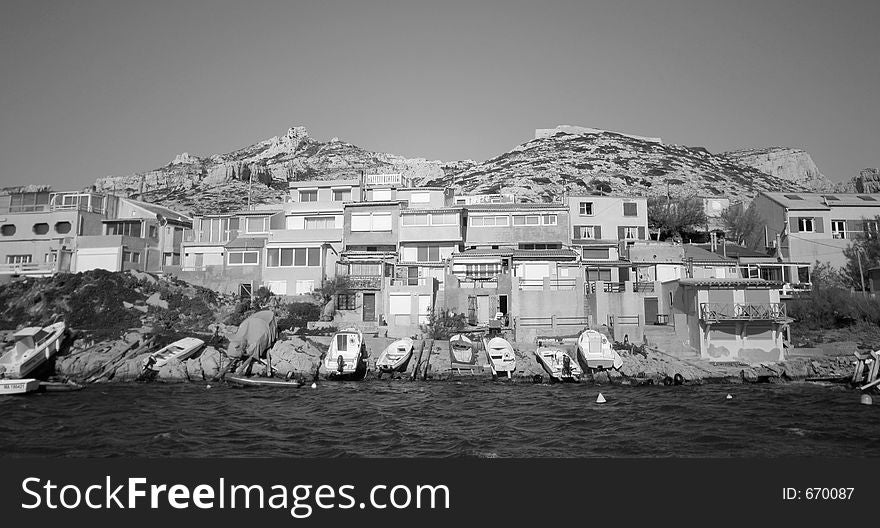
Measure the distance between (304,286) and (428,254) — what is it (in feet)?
35.8

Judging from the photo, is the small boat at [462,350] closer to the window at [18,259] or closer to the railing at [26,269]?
the railing at [26,269]

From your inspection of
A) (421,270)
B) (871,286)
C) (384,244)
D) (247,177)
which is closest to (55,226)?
(384,244)

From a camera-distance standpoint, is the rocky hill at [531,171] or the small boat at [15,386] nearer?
the small boat at [15,386]

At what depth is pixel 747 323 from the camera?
128ft

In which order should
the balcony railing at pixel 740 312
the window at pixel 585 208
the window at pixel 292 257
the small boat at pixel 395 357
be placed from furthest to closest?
1. the window at pixel 585 208
2. the window at pixel 292 257
3. the balcony railing at pixel 740 312
4. the small boat at pixel 395 357

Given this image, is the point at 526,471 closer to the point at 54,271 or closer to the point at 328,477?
the point at 328,477

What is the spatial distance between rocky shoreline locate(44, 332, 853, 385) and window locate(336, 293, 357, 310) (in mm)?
7044

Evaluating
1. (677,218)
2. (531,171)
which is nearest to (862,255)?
(677,218)

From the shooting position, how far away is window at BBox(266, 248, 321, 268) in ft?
167

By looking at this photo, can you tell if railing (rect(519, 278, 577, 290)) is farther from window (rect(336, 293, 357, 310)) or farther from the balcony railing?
window (rect(336, 293, 357, 310))

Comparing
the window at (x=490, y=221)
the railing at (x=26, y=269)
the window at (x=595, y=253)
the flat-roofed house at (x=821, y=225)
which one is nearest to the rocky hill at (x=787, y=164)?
the flat-roofed house at (x=821, y=225)

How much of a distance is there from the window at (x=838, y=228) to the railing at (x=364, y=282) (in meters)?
42.1

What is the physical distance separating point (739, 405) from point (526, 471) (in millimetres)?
22584

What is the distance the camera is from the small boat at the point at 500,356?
36.3 metres
